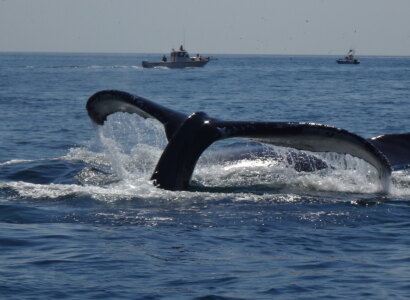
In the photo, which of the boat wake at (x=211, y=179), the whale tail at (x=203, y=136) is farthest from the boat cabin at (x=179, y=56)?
the whale tail at (x=203, y=136)

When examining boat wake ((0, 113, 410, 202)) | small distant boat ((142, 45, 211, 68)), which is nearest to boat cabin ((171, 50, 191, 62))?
small distant boat ((142, 45, 211, 68))

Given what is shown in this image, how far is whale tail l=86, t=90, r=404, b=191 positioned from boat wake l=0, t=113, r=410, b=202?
30cm

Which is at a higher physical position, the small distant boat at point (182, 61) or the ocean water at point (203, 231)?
the small distant boat at point (182, 61)

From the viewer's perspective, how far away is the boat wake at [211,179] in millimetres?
10445

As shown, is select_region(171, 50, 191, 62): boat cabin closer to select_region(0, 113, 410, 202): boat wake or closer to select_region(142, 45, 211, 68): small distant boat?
select_region(142, 45, 211, 68): small distant boat

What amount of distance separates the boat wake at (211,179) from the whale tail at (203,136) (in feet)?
0.97

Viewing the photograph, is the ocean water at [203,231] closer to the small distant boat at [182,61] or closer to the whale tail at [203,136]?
the whale tail at [203,136]

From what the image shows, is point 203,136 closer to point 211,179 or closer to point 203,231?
point 203,231

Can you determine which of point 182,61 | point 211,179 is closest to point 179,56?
point 182,61

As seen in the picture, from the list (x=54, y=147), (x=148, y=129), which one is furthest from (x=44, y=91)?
(x=54, y=147)

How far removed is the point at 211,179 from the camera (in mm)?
11562

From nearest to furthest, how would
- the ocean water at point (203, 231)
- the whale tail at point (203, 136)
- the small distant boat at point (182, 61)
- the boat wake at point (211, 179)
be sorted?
the ocean water at point (203, 231)
the whale tail at point (203, 136)
the boat wake at point (211, 179)
the small distant boat at point (182, 61)

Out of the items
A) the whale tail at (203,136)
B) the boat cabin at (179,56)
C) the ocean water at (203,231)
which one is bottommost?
the ocean water at (203,231)

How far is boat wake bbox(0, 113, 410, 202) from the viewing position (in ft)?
34.3
